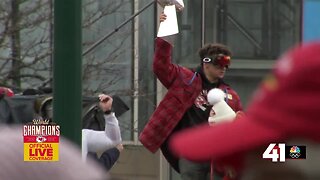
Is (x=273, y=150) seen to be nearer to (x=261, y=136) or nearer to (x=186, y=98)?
(x=261, y=136)

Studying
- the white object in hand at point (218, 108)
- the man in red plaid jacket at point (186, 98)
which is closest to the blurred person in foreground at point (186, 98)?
the man in red plaid jacket at point (186, 98)

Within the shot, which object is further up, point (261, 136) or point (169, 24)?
point (169, 24)

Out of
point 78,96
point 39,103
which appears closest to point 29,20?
point 39,103

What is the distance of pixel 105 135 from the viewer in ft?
25.3

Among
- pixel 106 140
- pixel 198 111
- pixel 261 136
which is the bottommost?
pixel 106 140

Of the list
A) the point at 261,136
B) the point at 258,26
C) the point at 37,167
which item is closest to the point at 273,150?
the point at 261,136

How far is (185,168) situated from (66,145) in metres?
5.42

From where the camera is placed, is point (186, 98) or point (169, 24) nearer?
point (186, 98)

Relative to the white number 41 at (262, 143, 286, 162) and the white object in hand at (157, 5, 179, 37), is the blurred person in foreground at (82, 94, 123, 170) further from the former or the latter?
the white number 41 at (262, 143, 286, 162)

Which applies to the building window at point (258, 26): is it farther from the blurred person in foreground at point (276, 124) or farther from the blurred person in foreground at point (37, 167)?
the blurred person in foreground at point (276, 124)

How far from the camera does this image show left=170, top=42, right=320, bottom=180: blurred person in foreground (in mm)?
1640

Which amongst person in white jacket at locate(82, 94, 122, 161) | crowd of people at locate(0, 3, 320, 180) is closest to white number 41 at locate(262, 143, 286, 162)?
crowd of people at locate(0, 3, 320, 180)

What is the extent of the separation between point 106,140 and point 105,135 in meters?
0.06

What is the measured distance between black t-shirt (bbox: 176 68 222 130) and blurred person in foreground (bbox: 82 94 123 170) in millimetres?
538
